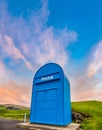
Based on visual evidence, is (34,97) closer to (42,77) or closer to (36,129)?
(42,77)


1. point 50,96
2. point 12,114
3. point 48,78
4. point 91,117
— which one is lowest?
point 91,117

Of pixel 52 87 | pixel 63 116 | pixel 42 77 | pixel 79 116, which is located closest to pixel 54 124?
pixel 63 116

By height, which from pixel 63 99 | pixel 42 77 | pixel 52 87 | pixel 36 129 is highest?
pixel 42 77

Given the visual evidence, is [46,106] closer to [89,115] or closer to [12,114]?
[89,115]

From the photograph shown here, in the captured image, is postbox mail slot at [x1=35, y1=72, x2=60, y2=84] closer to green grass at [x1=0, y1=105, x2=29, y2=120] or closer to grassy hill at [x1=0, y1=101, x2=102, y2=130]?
grassy hill at [x1=0, y1=101, x2=102, y2=130]

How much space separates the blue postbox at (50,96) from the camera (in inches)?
360

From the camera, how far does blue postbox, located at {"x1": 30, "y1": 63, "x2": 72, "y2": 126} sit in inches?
360

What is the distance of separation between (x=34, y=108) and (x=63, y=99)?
245 cm

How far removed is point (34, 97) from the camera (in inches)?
424

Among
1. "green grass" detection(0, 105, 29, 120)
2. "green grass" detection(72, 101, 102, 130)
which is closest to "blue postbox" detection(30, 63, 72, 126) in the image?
"green grass" detection(72, 101, 102, 130)

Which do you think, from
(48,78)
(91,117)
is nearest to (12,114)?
(91,117)

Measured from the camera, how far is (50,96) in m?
9.74

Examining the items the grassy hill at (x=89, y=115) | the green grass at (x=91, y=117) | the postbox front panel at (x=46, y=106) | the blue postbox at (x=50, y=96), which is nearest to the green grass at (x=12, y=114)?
the grassy hill at (x=89, y=115)

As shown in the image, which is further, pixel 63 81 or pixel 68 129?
pixel 63 81
